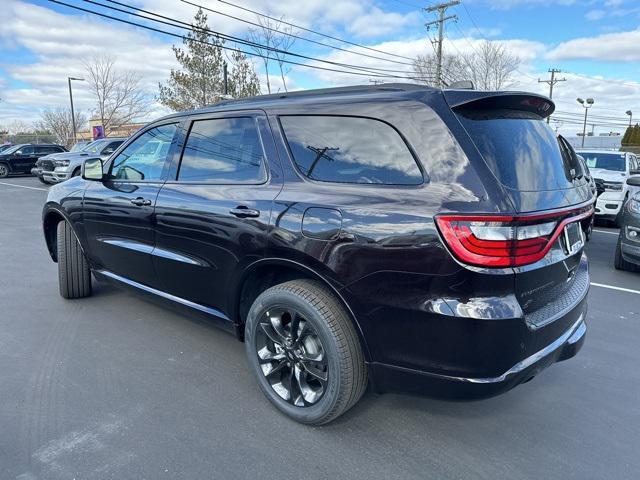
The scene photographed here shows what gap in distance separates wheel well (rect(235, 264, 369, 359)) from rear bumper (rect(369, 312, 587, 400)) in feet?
1.48

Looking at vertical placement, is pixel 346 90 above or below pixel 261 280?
above

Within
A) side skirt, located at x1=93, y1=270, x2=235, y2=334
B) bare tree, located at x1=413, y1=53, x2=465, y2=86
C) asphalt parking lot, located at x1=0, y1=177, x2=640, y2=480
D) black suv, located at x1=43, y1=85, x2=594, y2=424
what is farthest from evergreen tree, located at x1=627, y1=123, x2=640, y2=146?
side skirt, located at x1=93, y1=270, x2=235, y2=334

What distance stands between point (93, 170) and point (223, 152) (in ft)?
5.56

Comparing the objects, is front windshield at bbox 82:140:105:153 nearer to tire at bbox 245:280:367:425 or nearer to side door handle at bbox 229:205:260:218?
side door handle at bbox 229:205:260:218

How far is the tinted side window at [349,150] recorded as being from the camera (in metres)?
2.30

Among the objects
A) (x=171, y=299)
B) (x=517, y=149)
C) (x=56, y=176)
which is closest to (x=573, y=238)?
(x=517, y=149)

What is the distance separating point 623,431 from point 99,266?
414cm

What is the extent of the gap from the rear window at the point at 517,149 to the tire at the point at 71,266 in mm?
3868

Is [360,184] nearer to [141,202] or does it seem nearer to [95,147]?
[141,202]

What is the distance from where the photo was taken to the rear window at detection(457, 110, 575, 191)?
217 centimetres

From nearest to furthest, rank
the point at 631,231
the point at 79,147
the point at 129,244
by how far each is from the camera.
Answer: the point at 129,244
the point at 631,231
the point at 79,147

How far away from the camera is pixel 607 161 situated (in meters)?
11.2

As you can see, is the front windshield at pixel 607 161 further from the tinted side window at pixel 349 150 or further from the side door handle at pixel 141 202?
the side door handle at pixel 141 202

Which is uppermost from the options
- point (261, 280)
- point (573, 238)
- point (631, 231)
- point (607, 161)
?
point (607, 161)
